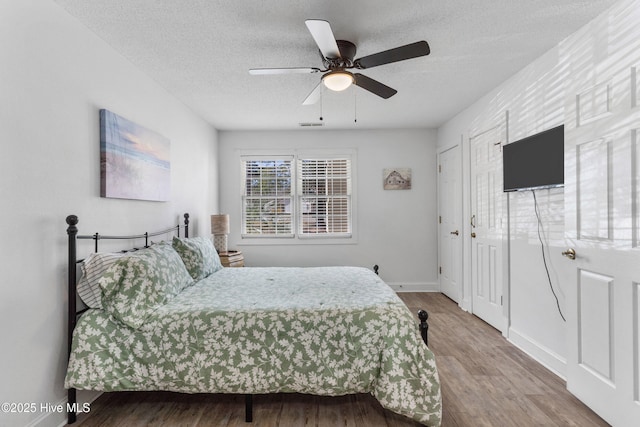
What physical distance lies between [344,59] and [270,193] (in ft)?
9.60

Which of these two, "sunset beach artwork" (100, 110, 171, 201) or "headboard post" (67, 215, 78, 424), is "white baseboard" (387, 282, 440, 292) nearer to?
"sunset beach artwork" (100, 110, 171, 201)

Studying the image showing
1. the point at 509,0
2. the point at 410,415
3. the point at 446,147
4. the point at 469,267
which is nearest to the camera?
the point at 410,415

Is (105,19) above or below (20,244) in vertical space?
above

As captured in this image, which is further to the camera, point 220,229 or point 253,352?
point 220,229

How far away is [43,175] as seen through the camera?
5.77 feet

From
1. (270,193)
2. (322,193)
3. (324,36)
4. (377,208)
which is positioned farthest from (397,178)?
(324,36)

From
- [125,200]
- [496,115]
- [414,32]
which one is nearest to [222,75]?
[125,200]

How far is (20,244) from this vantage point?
64.0 inches

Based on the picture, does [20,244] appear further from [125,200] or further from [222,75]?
[222,75]

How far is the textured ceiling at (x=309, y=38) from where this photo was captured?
1929 mm

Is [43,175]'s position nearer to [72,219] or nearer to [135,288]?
[72,219]

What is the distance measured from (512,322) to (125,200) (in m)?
3.69

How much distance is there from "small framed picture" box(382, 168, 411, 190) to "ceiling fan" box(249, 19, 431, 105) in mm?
2417

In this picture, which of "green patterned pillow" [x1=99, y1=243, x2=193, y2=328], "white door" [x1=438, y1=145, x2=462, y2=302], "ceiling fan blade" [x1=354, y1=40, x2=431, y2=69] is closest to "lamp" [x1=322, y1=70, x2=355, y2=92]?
"ceiling fan blade" [x1=354, y1=40, x2=431, y2=69]
